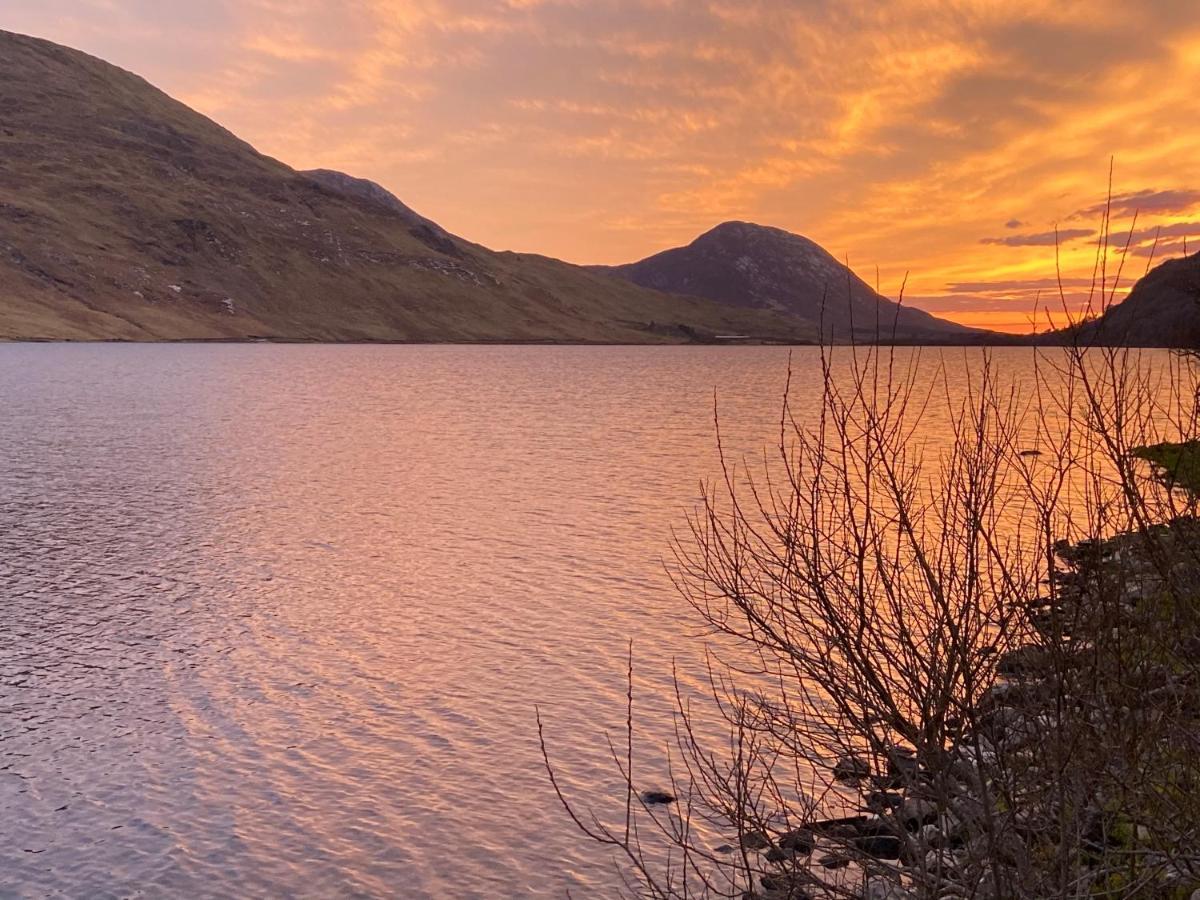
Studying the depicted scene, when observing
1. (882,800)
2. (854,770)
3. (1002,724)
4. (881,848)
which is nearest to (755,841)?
(854,770)

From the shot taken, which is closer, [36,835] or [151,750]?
[36,835]

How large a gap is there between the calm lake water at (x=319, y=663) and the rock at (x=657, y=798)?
1.37 feet

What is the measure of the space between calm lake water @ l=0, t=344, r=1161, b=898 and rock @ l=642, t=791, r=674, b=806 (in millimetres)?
416

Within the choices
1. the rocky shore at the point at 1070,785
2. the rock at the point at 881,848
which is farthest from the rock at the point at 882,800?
the rock at the point at 881,848

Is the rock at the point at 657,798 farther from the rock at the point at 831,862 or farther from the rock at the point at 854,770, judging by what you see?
the rock at the point at 831,862

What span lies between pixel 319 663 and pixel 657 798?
8323 mm

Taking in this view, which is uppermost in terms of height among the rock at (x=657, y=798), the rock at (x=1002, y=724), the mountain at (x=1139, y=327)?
the mountain at (x=1139, y=327)

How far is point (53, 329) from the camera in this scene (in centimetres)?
18738

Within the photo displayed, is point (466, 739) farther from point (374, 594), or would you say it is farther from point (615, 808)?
point (374, 594)

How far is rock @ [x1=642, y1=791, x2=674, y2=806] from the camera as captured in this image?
13.9 meters

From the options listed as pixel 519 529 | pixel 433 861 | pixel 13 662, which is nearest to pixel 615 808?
pixel 433 861

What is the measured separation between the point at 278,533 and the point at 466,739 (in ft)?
59.2

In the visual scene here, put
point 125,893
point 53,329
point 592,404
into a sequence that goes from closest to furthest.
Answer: point 125,893 < point 592,404 < point 53,329

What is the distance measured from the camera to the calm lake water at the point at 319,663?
41.5ft
